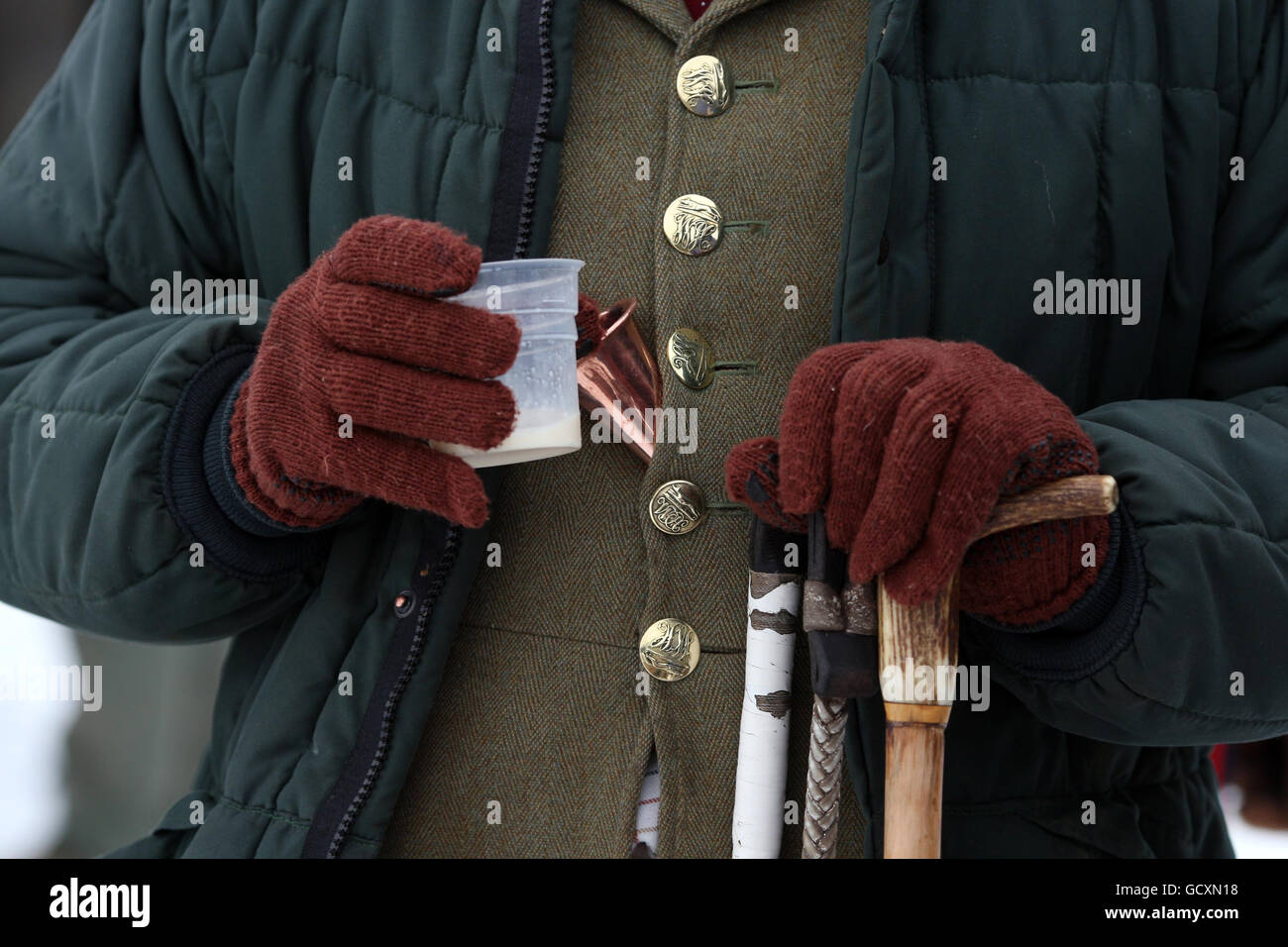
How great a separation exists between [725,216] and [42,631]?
283 cm

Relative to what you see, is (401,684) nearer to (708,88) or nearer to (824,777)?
(824,777)

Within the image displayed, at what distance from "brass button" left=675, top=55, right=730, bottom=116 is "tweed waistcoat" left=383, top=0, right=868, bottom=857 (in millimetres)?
11

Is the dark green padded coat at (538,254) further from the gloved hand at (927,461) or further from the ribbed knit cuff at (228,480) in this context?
the gloved hand at (927,461)

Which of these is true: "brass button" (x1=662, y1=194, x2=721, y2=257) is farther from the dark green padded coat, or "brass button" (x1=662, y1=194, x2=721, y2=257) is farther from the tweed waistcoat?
the dark green padded coat

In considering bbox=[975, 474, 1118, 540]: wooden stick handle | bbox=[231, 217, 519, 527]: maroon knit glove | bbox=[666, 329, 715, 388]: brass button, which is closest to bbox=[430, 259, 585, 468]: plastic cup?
bbox=[231, 217, 519, 527]: maroon knit glove

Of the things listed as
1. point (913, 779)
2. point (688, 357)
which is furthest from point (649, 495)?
point (913, 779)

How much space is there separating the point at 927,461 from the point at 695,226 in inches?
16.1

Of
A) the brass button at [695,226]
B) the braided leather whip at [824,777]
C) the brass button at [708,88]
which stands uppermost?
the brass button at [708,88]

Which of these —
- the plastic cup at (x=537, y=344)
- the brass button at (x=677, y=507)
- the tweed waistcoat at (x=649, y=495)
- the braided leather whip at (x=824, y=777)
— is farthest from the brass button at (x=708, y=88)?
the braided leather whip at (x=824, y=777)

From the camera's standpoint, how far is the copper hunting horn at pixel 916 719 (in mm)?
1082

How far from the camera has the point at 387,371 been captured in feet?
3.49

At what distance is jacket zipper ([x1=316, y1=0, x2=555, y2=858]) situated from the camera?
1.29 metres

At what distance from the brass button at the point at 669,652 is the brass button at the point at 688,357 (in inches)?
10.1

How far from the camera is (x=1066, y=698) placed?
1171 mm
